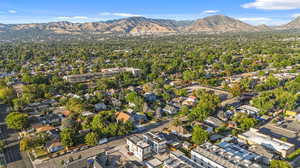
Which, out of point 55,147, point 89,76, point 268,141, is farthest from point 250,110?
point 89,76

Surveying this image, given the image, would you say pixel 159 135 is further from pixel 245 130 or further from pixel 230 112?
pixel 230 112

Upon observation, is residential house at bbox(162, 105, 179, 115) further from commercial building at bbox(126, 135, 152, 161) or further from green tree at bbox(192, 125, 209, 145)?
commercial building at bbox(126, 135, 152, 161)

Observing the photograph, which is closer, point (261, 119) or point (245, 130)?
point (245, 130)

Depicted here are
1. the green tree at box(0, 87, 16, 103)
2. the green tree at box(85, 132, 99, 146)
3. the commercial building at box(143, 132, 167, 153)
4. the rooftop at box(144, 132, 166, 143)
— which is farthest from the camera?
the green tree at box(0, 87, 16, 103)

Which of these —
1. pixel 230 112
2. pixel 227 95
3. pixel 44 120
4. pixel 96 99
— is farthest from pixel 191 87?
pixel 44 120

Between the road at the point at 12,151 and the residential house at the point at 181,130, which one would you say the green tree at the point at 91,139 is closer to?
the road at the point at 12,151

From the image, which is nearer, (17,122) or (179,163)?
(179,163)

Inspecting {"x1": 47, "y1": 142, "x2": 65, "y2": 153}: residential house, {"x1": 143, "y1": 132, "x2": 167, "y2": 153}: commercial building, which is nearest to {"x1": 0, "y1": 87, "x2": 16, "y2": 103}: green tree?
{"x1": 47, "y1": 142, "x2": 65, "y2": 153}: residential house

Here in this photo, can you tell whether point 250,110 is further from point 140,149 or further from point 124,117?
point 140,149

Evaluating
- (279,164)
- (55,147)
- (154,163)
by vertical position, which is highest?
(279,164)
